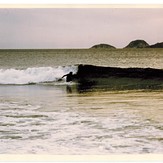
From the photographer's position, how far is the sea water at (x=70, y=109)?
8.09ft

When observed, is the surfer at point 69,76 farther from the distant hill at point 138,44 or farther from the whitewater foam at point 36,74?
the distant hill at point 138,44

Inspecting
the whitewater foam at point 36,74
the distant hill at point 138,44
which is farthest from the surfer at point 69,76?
the distant hill at point 138,44

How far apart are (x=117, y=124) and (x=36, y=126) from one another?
516 millimetres

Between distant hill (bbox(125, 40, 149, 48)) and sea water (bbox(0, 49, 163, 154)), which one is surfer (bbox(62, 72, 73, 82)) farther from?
distant hill (bbox(125, 40, 149, 48))

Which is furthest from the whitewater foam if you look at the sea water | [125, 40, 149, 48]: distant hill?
[125, 40, 149, 48]: distant hill

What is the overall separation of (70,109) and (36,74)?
0.41 metres

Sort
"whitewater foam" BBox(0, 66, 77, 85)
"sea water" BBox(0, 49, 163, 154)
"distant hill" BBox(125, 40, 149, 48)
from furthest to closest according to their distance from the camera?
1. "whitewater foam" BBox(0, 66, 77, 85)
2. "distant hill" BBox(125, 40, 149, 48)
3. "sea water" BBox(0, 49, 163, 154)

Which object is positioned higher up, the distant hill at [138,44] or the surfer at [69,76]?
the distant hill at [138,44]

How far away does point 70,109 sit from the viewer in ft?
8.69

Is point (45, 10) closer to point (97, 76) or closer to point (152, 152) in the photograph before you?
point (97, 76)

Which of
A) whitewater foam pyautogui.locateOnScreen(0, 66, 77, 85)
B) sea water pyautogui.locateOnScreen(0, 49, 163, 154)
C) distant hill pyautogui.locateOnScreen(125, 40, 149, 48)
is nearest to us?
sea water pyautogui.locateOnScreen(0, 49, 163, 154)

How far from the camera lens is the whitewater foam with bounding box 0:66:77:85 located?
9.43 ft

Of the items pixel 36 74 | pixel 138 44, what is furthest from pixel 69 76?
pixel 138 44

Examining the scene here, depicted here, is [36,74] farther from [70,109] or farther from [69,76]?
[70,109]
